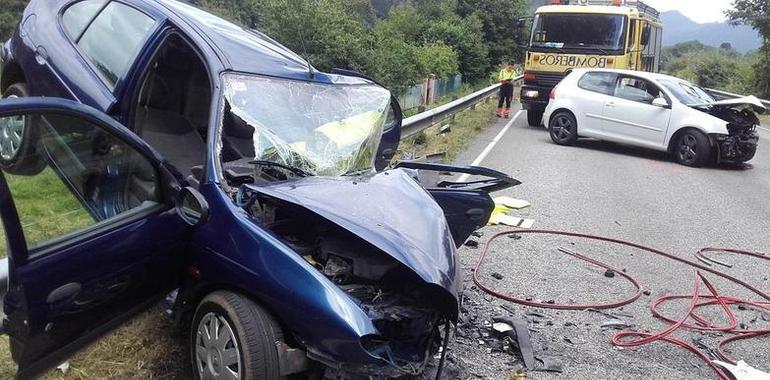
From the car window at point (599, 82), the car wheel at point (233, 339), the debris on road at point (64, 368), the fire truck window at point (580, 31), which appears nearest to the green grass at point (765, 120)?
the fire truck window at point (580, 31)

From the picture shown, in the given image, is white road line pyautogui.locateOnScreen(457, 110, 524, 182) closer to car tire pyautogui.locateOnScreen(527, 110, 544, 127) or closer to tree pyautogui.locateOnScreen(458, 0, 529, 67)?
car tire pyautogui.locateOnScreen(527, 110, 544, 127)

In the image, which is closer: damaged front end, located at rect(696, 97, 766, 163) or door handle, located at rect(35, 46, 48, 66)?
door handle, located at rect(35, 46, 48, 66)

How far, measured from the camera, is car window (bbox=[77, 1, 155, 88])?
420 cm

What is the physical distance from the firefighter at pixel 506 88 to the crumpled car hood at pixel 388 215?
13.4 metres

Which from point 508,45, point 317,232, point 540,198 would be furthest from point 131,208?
point 508,45

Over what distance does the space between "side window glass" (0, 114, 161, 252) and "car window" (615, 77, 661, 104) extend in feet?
32.9

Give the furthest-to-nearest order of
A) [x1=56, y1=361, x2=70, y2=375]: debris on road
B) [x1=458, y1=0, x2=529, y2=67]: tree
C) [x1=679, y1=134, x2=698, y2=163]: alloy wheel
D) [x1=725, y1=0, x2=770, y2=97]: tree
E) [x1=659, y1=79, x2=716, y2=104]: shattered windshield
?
[x1=458, y1=0, x2=529, y2=67]: tree → [x1=725, y1=0, x2=770, y2=97]: tree → [x1=659, y1=79, x2=716, y2=104]: shattered windshield → [x1=679, y1=134, x2=698, y2=163]: alloy wheel → [x1=56, y1=361, x2=70, y2=375]: debris on road

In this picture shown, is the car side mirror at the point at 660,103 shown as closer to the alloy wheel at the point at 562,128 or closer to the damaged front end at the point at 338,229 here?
the alloy wheel at the point at 562,128

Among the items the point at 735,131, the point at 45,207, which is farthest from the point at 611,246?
the point at 735,131

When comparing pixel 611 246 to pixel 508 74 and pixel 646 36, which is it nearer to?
pixel 508 74

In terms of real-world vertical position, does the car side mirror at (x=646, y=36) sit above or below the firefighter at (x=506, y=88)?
above

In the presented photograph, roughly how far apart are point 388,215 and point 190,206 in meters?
0.98

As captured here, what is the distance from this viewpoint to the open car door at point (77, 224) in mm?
2520

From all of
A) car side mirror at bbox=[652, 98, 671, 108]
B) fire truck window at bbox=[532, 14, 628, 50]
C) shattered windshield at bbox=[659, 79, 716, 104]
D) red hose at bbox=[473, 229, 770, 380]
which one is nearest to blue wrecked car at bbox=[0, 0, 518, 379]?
red hose at bbox=[473, 229, 770, 380]
